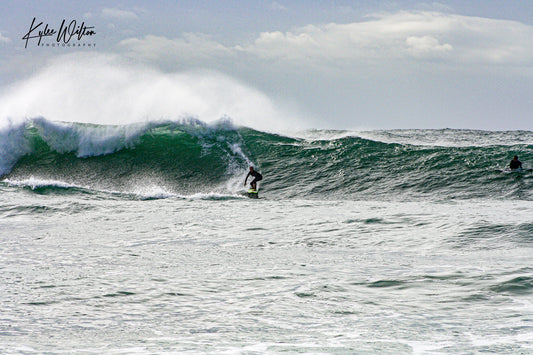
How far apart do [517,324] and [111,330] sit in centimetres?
334

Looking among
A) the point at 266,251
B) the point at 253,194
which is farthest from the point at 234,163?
the point at 266,251

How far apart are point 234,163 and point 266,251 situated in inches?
493

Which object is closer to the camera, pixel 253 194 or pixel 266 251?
pixel 266 251

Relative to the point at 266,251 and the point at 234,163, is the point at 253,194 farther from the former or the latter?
the point at 266,251

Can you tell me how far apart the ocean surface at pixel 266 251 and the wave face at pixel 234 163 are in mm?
89

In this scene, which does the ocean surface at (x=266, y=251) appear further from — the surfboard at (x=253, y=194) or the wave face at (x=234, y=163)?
the surfboard at (x=253, y=194)

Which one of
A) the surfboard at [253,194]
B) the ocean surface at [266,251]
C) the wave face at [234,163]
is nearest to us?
the ocean surface at [266,251]

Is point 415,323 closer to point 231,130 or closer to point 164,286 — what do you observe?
point 164,286

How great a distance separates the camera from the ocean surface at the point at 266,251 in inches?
191

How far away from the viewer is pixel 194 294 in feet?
20.4

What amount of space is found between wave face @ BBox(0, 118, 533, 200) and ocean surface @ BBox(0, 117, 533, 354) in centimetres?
9

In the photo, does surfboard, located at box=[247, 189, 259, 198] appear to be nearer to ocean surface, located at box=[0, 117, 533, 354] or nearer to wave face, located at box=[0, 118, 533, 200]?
ocean surface, located at box=[0, 117, 533, 354]

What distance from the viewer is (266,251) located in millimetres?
9016

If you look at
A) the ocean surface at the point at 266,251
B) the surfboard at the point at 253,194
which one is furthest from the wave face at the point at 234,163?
the surfboard at the point at 253,194
